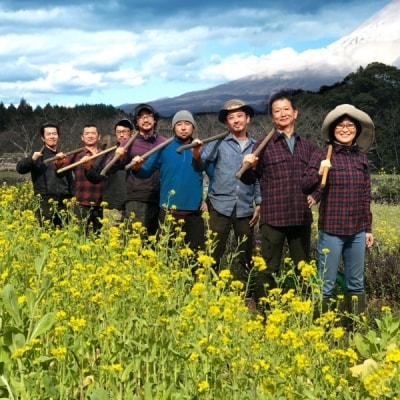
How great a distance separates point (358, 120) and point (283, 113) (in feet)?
1.87

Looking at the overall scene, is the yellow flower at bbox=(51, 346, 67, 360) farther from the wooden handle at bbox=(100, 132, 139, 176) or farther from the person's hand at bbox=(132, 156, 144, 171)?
the wooden handle at bbox=(100, 132, 139, 176)

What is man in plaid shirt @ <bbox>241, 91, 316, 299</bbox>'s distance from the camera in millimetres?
4633

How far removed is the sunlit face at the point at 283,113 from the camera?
4.58m

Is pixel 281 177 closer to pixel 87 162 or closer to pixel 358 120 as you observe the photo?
pixel 358 120

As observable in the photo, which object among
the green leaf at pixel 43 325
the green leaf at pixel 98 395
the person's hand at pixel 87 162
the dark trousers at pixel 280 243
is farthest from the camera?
the person's hand at pixel 87 162

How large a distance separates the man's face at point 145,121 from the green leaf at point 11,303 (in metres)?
2.99

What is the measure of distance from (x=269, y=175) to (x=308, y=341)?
2143 mm

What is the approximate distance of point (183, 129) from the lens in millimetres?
5184

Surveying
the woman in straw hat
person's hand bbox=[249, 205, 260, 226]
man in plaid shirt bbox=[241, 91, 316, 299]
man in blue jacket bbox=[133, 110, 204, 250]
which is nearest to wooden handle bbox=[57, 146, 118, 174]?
man in blue jacket bbox=[133, 110, 204, 250]

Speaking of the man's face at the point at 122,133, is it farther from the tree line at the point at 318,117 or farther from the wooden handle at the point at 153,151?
the tree line at the point at 318,117

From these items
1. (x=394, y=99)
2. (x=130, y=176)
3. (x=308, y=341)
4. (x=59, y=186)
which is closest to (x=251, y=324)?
(x=308, y=341)

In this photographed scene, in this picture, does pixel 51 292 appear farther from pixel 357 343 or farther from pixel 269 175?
pixel 269 175

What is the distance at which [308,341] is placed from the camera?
2.78 meters

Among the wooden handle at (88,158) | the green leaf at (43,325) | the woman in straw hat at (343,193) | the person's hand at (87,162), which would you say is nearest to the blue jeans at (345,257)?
the woman in straw hat at (343,193)
